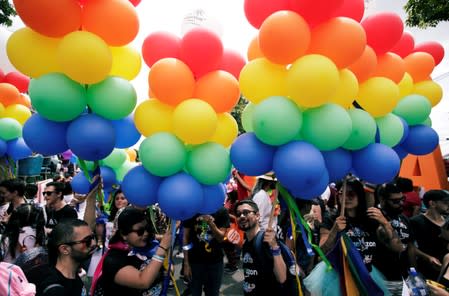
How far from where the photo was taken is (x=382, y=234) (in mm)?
3146

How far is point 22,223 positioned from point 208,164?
2397 mm

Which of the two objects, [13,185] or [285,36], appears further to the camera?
[13,185]

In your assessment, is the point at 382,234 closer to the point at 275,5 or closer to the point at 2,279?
the point at 275,5

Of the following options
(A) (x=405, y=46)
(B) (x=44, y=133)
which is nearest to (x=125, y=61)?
(B) (x=44, y=133)

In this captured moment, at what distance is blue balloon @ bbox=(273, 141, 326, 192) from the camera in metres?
2.00

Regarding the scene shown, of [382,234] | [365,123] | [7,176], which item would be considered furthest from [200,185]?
[7,176]

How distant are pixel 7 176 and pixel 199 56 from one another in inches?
134

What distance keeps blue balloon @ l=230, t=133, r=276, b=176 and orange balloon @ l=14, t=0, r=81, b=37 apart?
1355 millimetres

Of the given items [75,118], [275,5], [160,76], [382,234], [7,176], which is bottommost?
[382,234]

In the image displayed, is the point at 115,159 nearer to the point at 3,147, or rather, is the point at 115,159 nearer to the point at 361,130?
the point at 3,147

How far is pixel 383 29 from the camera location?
258cm

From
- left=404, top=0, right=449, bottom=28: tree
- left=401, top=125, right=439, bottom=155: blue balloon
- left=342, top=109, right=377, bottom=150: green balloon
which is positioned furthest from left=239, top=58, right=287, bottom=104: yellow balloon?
left=404, top=0, right=449, bottom=28: tree

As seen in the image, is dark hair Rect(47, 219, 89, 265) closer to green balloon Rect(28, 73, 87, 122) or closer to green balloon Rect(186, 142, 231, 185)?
green balloon Rect(28, 73, 87, 122)

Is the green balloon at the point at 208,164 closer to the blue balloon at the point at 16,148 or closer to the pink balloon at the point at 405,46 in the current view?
the pink balloon at the point at 405,46
